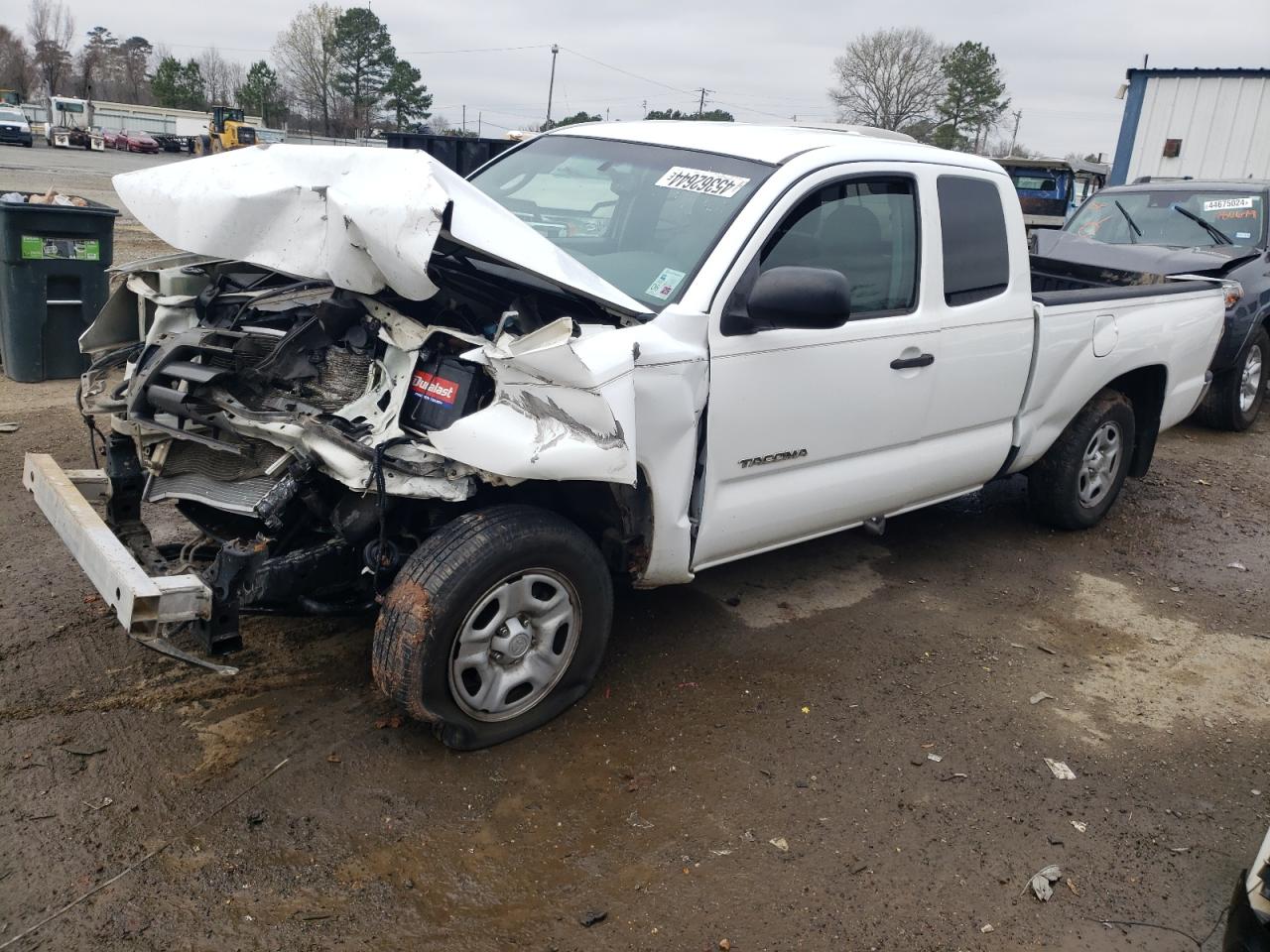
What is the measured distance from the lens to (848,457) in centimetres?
410

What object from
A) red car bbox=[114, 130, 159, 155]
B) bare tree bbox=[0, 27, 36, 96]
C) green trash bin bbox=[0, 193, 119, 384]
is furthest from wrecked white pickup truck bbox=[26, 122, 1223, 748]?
bare tree bbox=[0, 27, 36, 96]

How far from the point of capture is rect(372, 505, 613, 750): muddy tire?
3.02 metres

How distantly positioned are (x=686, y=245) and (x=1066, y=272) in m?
4.34

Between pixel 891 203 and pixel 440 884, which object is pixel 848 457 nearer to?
pixel 891 203

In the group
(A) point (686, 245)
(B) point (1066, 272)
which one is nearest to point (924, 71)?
(B) point (1066, 272)

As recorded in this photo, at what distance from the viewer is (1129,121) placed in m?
15.0

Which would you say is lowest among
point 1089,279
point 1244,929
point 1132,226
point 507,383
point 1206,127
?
point 1244,929

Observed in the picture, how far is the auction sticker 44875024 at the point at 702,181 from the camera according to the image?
12.3 feet

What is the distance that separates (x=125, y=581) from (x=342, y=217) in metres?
1.21

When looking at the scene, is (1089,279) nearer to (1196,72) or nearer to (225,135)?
(1196,72)

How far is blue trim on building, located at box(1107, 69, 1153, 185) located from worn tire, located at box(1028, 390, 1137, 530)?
10.7 m

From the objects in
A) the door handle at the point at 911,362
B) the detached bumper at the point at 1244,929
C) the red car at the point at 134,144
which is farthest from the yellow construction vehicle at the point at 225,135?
the detached bumper at the point at 1244,929

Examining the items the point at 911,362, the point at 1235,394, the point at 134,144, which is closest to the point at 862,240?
the point at 911,362

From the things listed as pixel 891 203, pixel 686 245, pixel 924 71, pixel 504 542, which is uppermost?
pixel 924 71
